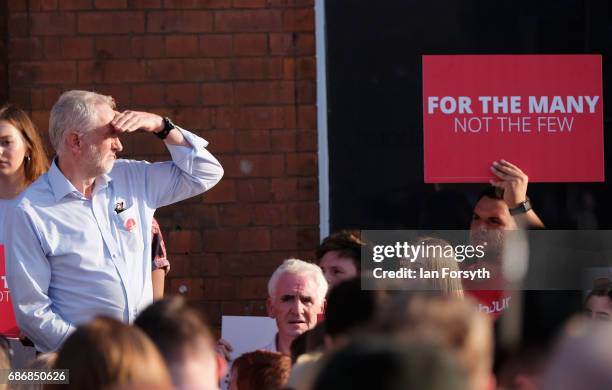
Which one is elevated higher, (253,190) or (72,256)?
(253,190)

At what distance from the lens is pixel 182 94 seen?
20.1 ft

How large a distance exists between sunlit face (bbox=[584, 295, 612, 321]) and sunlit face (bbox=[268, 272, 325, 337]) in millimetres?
1139

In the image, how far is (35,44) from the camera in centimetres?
611

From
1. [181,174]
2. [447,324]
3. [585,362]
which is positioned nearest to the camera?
[585,362]

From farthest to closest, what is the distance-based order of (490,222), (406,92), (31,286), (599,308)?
(406,92) < (490,222) < (599,308) < (31,286)

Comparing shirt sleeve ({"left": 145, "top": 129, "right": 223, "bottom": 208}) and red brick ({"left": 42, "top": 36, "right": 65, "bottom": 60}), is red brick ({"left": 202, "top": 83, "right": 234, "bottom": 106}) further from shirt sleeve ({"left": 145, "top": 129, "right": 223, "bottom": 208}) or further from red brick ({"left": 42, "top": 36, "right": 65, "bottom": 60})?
shirt sleeve ({"left": 145, "top": 129, "right": 223, "bottom": 208})

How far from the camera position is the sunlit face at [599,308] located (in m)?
4.52

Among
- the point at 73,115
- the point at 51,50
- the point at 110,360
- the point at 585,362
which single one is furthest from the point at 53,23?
the point at 585,362

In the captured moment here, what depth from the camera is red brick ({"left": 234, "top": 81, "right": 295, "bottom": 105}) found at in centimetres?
614

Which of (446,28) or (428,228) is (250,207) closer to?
(428,228)

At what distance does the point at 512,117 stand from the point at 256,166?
1413mm

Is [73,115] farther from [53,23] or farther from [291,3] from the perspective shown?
[291,3]

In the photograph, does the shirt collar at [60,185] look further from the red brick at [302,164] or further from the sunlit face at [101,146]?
the red brick at [302,164]

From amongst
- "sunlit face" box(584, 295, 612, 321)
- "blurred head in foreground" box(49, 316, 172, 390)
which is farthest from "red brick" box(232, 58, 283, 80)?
"blurred head in foreground" box(49, 316, 172, 390)
